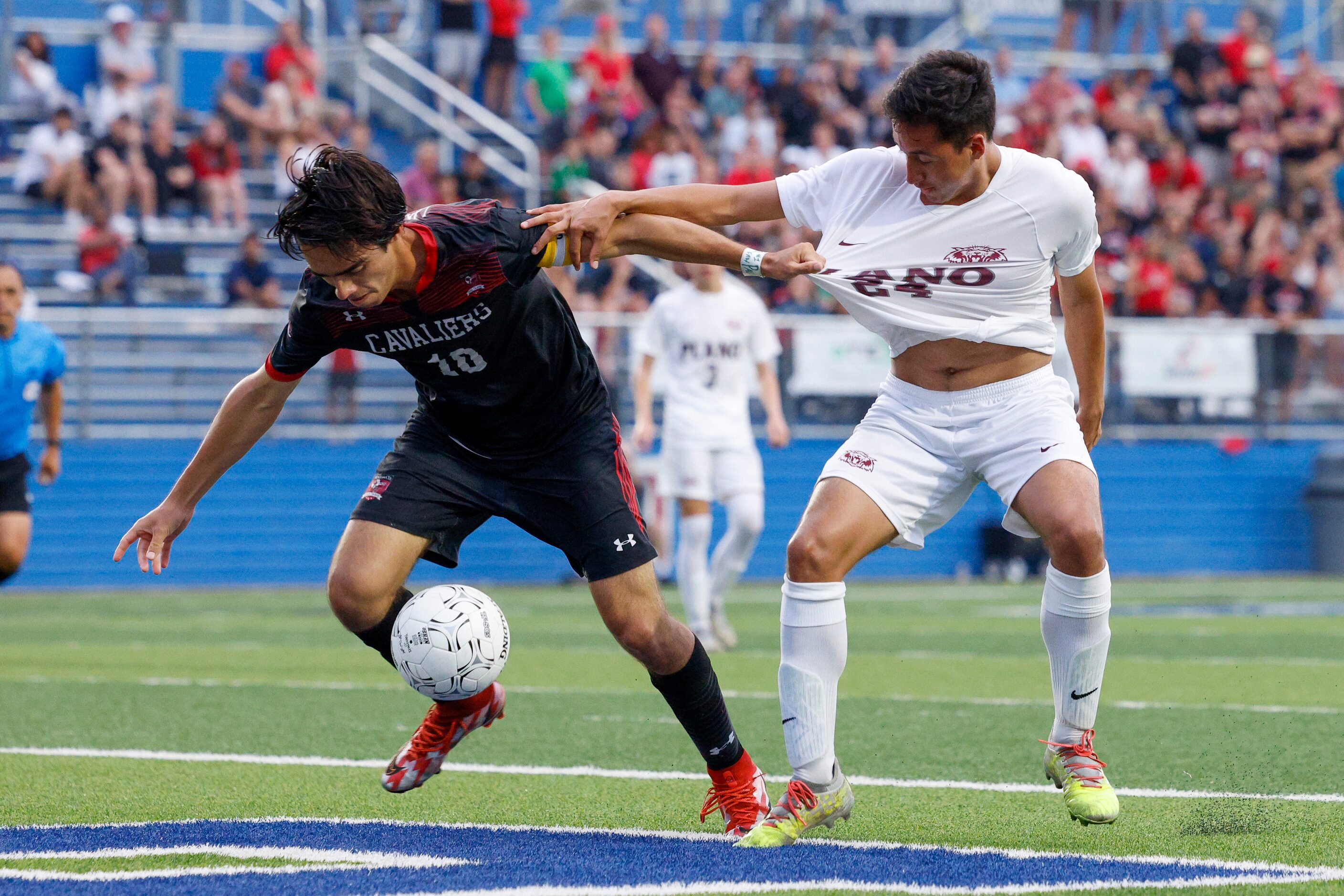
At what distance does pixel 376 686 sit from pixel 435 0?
47.5 feet

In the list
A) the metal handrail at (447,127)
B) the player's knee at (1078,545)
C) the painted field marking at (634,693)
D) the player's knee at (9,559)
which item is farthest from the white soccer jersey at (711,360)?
the metal handrail at (447,127)

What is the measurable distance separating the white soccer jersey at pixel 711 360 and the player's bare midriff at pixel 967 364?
6160 millimetres

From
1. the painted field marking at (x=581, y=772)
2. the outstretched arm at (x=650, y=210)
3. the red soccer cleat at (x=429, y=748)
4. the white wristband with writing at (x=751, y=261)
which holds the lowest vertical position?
the painted field marking at (x=581, y=772)

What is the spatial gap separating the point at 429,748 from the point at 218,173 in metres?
14.9

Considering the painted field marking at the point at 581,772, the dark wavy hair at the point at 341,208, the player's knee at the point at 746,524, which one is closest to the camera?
the dark wavy hair at the point at 341,208

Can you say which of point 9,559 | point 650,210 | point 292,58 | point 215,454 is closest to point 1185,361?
point 292,58

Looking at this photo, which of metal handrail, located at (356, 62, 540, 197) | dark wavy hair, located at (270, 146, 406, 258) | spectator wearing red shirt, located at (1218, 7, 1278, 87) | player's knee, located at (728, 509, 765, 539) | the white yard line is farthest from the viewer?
spectator wearing red shirt, located at (1218, 7, 1278, 87)

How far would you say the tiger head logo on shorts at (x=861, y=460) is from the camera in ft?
17.6

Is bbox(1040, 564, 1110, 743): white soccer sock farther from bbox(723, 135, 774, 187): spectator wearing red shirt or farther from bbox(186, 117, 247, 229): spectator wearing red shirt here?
bbox(186, 117, 247, 229): spectator wearing red shirt

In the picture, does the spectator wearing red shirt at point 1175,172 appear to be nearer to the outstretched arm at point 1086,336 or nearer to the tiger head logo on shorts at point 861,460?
the outstretched arm at point 1086,336

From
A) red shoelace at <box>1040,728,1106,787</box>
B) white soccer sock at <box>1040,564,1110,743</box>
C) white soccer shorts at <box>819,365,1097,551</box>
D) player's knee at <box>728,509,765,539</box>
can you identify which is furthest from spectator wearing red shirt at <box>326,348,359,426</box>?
red shoelace at <box>1040,728,1106,787</box>

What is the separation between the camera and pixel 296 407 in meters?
17.7

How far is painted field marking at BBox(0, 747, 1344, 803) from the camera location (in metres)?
5.79

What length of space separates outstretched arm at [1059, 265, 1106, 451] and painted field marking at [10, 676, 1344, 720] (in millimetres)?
2609
